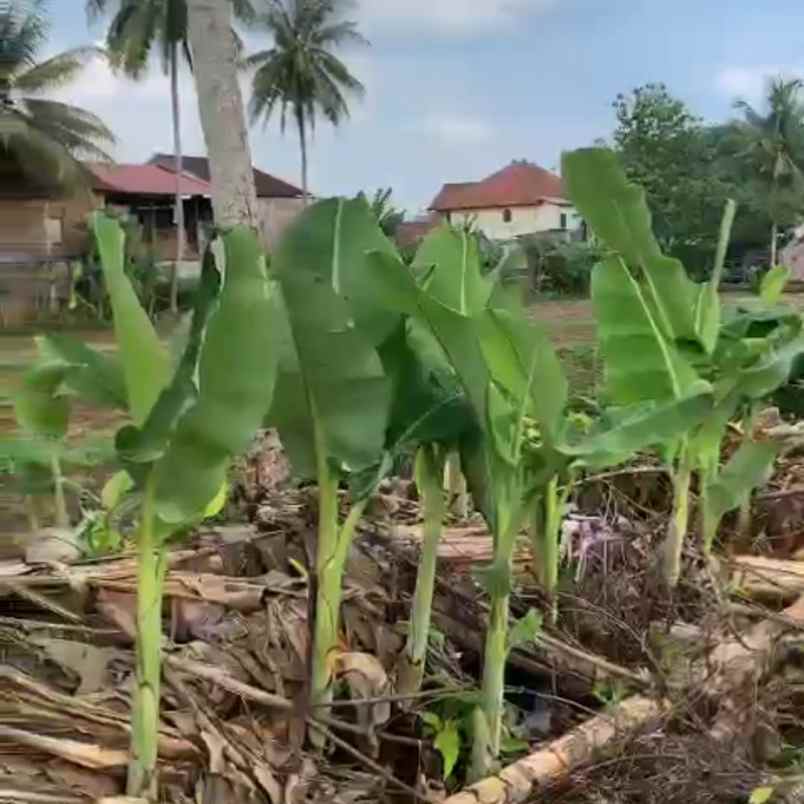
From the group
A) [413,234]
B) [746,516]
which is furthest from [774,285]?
[413,234]

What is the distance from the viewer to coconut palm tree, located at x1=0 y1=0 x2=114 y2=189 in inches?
977

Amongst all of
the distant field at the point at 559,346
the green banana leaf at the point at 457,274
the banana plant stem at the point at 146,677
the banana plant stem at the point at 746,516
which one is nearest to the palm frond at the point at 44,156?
the distant field at the point at 559,346

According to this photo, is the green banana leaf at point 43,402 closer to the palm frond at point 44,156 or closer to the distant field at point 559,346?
the distant field at point 559,346

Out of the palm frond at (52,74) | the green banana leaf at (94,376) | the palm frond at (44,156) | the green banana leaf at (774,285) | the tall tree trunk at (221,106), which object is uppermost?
the palm frond at (52,74)

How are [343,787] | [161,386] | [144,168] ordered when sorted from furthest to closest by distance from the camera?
1. [144,168]
2. [343,787]
3. [161,386]

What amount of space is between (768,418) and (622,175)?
1.56 meters

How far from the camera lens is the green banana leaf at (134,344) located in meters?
1.29

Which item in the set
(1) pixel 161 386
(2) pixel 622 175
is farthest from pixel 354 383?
(2) pixel 622 175

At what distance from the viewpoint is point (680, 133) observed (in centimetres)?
4025

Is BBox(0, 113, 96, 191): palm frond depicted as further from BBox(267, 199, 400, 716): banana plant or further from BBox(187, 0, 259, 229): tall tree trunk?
BBox(267, 199, 400, 716): banana plant

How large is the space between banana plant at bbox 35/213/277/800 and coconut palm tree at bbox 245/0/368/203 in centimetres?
3685

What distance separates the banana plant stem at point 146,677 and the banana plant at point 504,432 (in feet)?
1.34

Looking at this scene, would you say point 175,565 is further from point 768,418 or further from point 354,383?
point 768,418

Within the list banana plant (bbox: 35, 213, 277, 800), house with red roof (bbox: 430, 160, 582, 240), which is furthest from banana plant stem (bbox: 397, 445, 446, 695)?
house with red roof (bbox: 430, 160, 582, 240)
